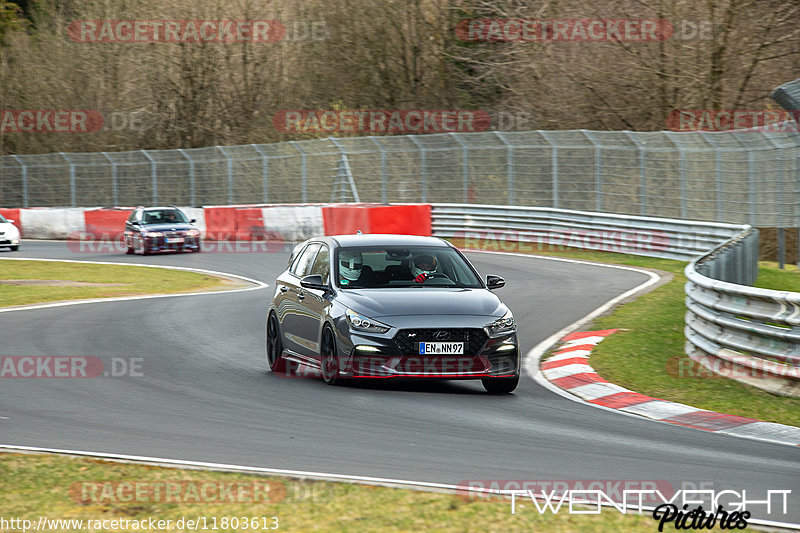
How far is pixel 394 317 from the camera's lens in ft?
34.8

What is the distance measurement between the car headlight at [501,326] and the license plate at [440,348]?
34 centimetres

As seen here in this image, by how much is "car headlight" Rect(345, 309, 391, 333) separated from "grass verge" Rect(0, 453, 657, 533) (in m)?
3.68

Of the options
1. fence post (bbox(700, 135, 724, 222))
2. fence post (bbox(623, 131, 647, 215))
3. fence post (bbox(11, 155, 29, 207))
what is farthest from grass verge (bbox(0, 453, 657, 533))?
fence post (bbox(11, 155, 29, 207))

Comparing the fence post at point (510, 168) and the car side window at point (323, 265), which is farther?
the fence post at point (510, 168)

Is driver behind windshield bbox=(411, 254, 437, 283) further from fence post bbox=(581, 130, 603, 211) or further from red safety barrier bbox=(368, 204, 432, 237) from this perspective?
red safety barrier bbox=(368, 204, 432, 237)

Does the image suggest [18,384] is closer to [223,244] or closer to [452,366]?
[452,366]

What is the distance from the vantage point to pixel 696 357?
41.3ft

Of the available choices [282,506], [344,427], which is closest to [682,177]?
[344,427]

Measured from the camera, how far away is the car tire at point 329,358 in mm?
10930

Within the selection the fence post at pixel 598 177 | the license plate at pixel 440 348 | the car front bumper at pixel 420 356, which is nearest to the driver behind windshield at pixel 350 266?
the car front bumper at pixel 420 356

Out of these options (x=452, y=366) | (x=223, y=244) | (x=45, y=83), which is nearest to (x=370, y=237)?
(x=452, y=366)

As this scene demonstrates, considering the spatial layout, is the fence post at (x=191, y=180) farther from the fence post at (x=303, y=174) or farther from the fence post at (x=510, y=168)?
the fence post at (x=510, y=168)

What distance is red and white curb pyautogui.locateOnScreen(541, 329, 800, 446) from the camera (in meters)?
9.08

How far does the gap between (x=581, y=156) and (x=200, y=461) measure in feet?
78.9
